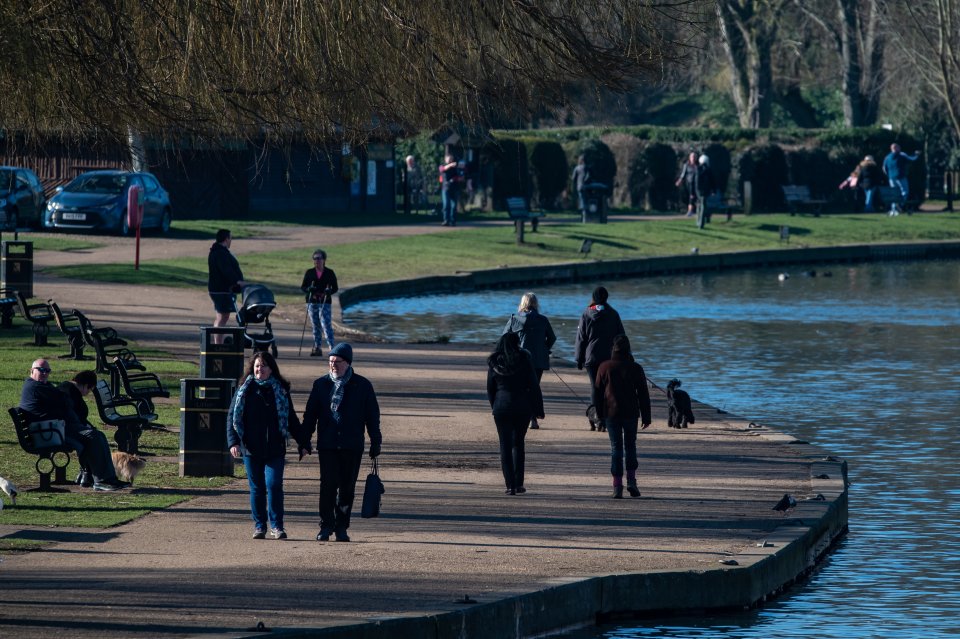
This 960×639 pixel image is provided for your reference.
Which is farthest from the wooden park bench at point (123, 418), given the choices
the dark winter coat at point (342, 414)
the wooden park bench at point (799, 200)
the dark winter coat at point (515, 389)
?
the wooden park bench at point (799, 200)

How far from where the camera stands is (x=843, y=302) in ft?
129

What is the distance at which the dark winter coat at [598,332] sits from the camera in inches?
757

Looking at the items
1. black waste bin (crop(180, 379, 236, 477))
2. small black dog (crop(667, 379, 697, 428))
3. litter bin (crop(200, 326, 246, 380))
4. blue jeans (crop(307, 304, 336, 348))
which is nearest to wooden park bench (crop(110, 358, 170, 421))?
litter bin (crop(200, 326, 246, 380))

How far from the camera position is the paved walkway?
10930mm

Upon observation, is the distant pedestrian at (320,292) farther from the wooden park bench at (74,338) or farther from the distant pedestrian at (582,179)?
the distant pedestrian at (582,179)

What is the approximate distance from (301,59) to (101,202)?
30535mm

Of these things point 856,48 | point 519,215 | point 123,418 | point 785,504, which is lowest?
point 785,504

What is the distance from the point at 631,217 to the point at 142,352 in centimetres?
3527

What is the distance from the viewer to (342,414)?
13195 millimetres

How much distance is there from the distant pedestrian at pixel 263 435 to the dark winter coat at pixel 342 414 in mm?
139

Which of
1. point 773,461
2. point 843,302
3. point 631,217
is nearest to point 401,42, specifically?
point 773,461

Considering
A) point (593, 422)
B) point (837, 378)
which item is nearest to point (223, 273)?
point (593, 422)

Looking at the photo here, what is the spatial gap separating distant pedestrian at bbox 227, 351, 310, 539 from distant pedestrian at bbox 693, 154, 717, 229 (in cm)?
4035

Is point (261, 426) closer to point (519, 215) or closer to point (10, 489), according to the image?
point (10, 489)
